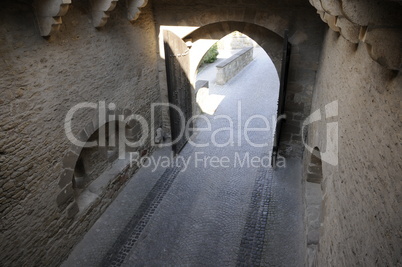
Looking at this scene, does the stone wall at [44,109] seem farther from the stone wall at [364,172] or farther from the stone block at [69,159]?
the stone wall at [364,172]

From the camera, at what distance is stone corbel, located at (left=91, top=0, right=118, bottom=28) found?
170 inches

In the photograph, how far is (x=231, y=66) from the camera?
1358 cm

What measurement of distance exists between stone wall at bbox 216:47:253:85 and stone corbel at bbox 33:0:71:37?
9.48 m

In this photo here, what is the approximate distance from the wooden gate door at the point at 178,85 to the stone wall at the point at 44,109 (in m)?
1.08

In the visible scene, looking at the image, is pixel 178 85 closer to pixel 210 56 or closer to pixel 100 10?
pixel 100 10

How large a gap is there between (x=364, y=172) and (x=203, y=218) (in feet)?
11.8

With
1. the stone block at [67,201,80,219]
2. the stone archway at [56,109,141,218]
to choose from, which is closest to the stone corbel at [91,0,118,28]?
the stone archway at [56,109,141,218]

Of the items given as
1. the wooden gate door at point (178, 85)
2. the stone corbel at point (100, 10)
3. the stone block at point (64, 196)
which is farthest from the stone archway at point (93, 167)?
the stone corbel at point (100, 10)

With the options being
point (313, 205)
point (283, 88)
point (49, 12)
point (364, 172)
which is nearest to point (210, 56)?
point (283, 88)

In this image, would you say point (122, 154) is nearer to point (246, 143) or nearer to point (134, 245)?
point (134, 245)

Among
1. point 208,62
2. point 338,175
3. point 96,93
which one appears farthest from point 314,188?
point 208,62

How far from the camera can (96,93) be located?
4.75m

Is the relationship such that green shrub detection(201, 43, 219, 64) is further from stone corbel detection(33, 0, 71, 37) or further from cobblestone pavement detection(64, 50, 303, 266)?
stone corbel detection(33, 0, 71, 37)

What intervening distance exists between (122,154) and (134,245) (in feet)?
7.06
